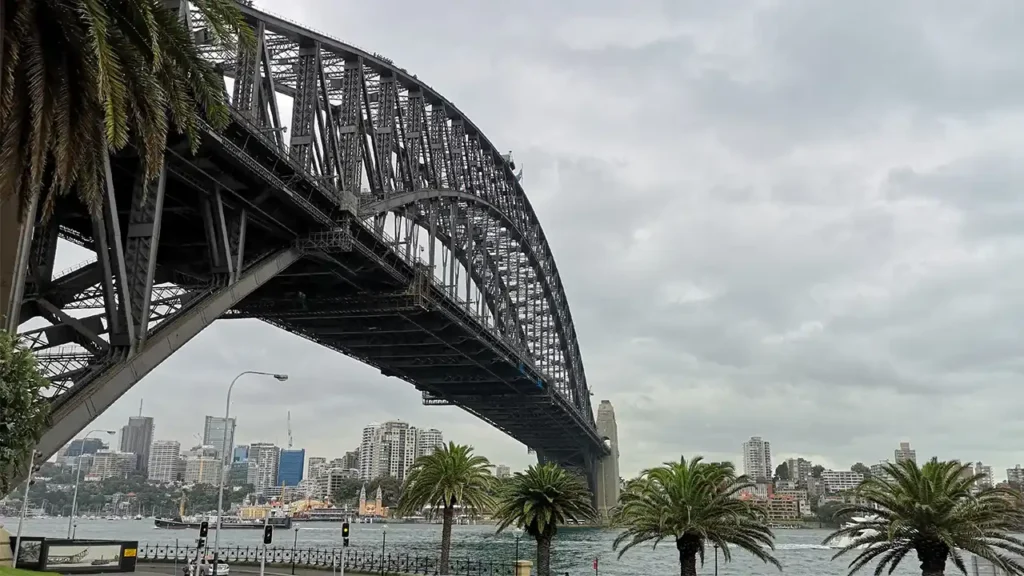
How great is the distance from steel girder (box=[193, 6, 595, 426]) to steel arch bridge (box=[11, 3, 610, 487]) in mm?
145

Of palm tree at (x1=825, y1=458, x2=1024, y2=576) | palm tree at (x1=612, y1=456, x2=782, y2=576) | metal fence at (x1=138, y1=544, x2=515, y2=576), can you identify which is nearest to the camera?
palm tree at (x1=825, y1=458, x2=1024, y2=576)

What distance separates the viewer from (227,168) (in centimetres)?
3184

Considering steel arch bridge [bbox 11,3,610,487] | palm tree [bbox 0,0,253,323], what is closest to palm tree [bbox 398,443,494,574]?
steel arch bridge [bbox 11,3,610,487]

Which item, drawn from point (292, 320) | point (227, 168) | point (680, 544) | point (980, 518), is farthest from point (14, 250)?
point (292, 320)

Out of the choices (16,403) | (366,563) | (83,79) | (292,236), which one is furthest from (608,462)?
(83,79)

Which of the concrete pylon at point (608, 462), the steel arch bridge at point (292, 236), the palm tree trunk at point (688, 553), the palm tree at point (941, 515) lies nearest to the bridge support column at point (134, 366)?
the steel arch bridge at point (292, 236)

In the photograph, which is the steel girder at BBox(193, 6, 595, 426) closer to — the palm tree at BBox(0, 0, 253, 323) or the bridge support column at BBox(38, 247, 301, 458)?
the bridge support column at BBox(38, 247, 301, 458)

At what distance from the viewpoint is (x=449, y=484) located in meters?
45.0

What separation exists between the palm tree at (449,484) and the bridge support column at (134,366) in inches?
620

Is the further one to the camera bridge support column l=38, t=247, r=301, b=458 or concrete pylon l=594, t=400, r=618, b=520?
concrete pylon l=594, t=400, r=618, b=520

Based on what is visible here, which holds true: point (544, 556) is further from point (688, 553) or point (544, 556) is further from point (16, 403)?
point (16, 403)

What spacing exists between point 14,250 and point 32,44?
25.9 ft

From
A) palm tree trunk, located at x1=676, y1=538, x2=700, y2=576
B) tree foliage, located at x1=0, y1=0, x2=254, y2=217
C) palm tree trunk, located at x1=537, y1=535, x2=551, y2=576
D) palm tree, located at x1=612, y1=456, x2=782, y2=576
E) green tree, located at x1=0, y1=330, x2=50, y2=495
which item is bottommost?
palm tree trunk, located at x1=537, y1=535, x2=551, y2=576

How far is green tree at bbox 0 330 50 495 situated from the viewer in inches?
672
